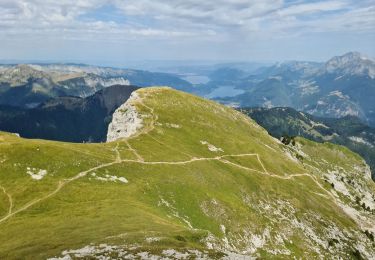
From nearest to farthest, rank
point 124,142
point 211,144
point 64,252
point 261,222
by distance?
1. point 64,252
2. point 261,222
3. point 124,142
4. point 211,144

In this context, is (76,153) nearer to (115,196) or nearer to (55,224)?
(115,196)

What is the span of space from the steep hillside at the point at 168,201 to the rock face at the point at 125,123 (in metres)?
1.57

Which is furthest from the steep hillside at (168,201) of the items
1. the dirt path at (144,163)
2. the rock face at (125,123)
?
the rock face at (125,123)

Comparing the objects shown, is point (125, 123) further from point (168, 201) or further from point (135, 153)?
point (168, 201)

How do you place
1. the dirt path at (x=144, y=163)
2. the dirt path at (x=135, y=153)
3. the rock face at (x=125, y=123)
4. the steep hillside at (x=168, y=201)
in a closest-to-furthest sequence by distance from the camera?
the steep hillside at (x=168, y=201) < the dirt path at (x=144, y=163) < the dirt path at (x=135, y=153) < the rock face at (x=125, y=123)

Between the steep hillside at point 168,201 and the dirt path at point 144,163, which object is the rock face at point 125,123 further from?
the dirt path at point 144,163

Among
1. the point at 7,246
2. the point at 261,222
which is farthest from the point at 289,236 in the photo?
the point at 7,246

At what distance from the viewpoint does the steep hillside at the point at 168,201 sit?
63.6 meters

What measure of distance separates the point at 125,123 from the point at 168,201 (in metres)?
76.1

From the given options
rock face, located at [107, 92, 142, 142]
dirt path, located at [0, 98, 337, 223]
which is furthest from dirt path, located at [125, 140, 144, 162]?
rock face, located at [107, 92, 142, 142]

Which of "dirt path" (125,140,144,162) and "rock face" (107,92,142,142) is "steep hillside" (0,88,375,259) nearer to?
"dirt path" (125,140,144,162)

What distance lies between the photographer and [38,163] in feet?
338

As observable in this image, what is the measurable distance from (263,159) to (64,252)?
445 ft

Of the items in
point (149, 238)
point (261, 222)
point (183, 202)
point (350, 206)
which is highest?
point (149, 238)
